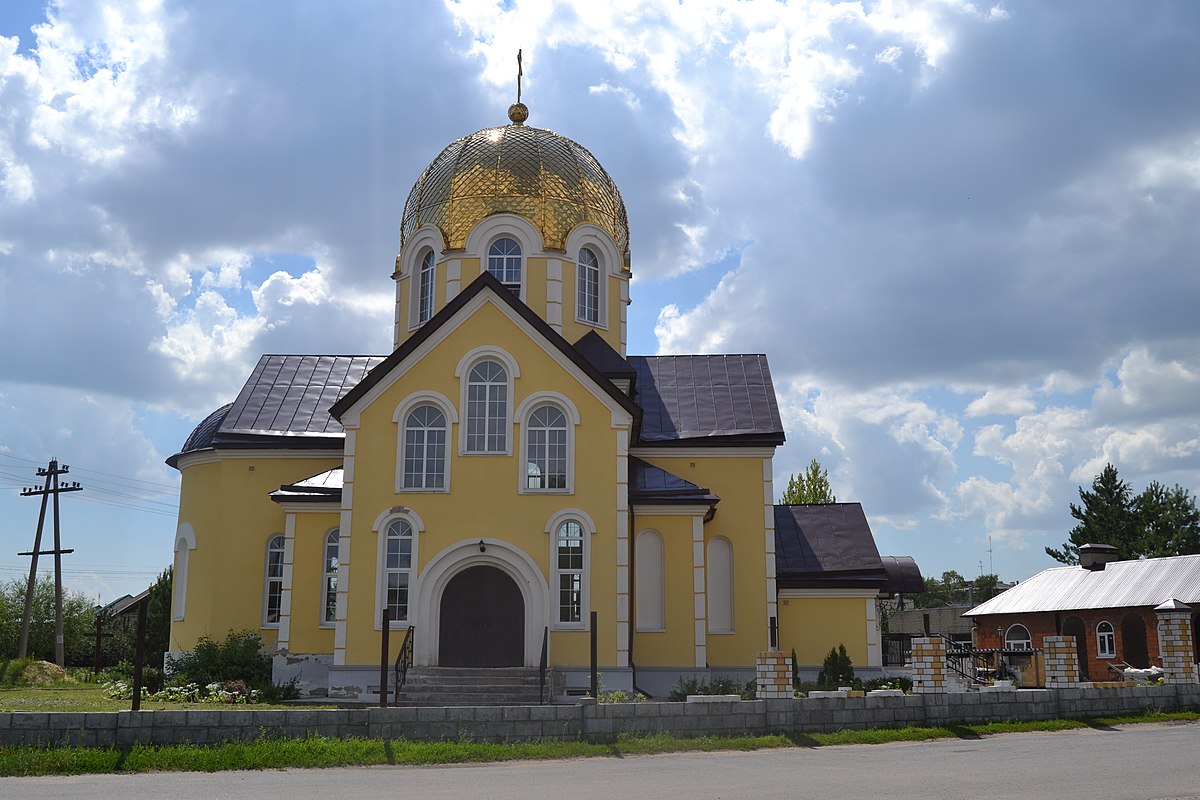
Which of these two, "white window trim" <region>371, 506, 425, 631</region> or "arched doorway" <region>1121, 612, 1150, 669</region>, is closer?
"white window trim" <region>371, 506, 425, 631</region>

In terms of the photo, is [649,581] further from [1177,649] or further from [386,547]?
[1177,649]

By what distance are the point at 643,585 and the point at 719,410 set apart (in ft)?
18.4

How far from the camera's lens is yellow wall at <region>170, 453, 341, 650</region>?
2461 centimetres

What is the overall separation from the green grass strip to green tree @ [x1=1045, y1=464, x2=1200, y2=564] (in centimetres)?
3954

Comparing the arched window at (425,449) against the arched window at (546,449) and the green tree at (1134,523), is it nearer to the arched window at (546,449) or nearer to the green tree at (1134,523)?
the arched window at (546,449)

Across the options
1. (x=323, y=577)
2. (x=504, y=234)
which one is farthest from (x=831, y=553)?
(x=323, y=577)

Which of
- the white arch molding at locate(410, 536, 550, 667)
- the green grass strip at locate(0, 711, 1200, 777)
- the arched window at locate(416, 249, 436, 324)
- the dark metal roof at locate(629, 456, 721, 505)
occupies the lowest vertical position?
the green grass strip at locate(0, 711, 1200, 777)

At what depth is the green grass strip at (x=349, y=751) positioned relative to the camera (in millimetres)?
12922

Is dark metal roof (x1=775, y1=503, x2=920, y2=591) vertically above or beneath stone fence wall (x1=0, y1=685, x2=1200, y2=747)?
above

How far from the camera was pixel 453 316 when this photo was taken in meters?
21.9

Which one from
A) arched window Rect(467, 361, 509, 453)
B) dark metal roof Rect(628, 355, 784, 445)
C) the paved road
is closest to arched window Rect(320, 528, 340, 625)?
arched window Rect(467, 361, 509, 453)

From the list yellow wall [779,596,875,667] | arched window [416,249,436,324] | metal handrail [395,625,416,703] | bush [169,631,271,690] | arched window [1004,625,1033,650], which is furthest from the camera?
arched window [1004,625,1033,650]

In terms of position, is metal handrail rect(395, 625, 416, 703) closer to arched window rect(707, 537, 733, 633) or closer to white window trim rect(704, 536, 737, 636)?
white window trim rect(704, 536, 737, 636)

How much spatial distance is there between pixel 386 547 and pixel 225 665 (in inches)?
160
